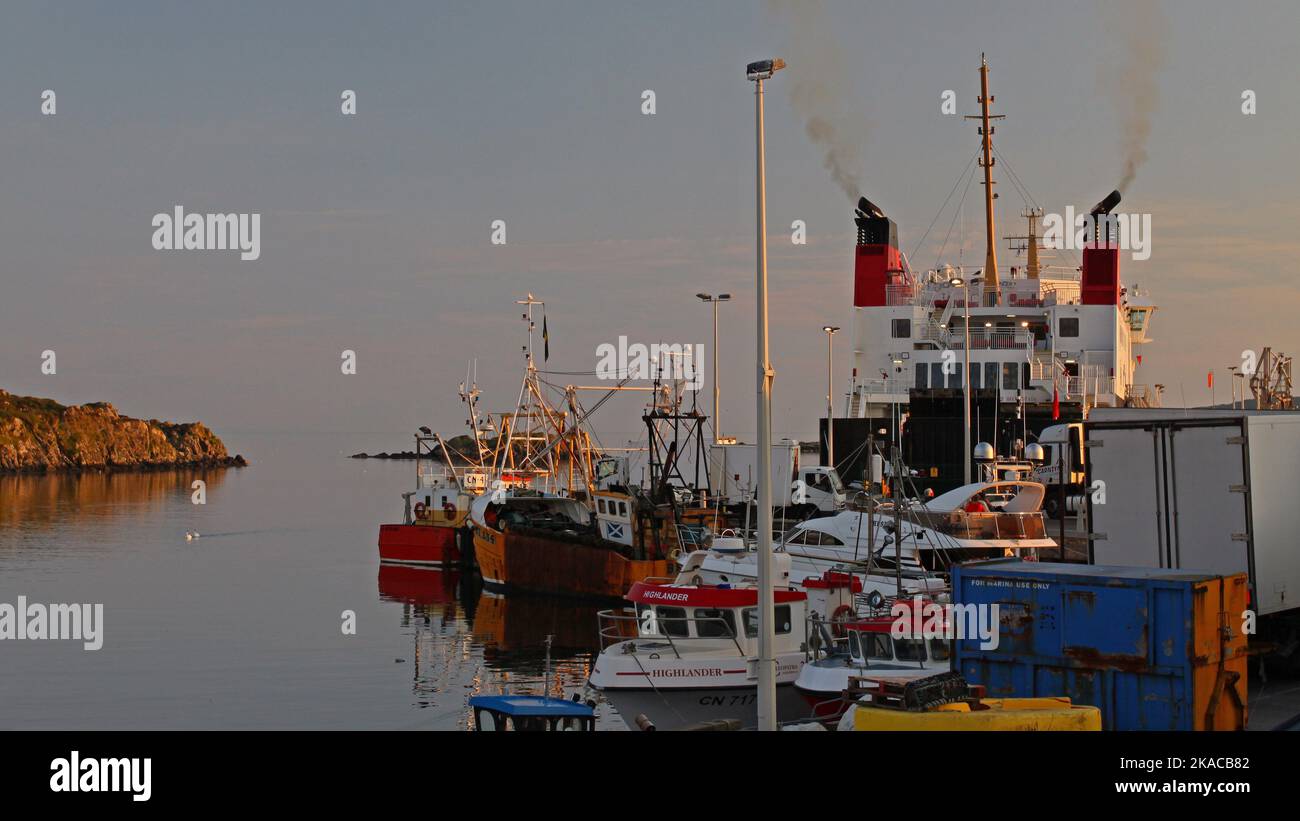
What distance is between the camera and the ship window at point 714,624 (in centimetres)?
2494

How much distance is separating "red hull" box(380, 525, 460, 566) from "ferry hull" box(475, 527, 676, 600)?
25.9ft

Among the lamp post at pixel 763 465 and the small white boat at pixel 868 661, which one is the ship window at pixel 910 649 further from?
the lamp post at pixel 763 465

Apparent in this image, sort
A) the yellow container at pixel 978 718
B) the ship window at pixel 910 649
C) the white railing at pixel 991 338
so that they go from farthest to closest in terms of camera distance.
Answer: the white railing at pixel 991 338 → the ship window at pixel 910 649 → the yellow container at pixel 978 718

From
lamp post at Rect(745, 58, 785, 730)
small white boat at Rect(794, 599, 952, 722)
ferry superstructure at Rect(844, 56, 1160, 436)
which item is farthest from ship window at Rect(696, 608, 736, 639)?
ferry superstructure at Rect(844, 56, 1160, 436)

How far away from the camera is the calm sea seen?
108ft

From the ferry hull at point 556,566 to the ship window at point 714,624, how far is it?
20.7 metres

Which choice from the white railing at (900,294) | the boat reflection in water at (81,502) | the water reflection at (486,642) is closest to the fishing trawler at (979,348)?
the white railing at (900,294)

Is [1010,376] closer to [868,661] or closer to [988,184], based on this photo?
[988,184]

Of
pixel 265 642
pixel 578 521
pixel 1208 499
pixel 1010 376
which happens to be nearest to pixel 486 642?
pixel 265 642

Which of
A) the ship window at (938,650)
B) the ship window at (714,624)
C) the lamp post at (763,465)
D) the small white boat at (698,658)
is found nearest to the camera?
the lamp post at (763,465)
